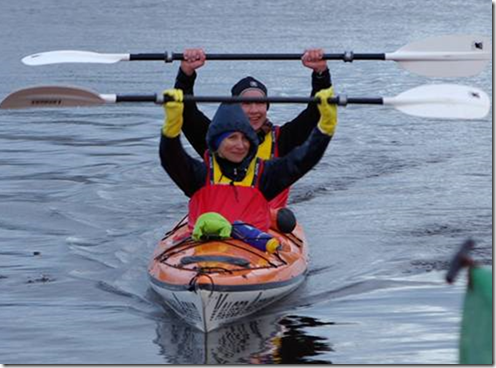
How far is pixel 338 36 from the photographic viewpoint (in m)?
26.2

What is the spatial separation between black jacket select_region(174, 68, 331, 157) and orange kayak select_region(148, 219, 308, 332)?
1306 millimetres

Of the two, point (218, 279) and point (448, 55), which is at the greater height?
point (448, 55)

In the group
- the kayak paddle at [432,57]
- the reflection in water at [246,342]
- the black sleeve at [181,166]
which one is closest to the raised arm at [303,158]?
the black sleeve at [181,166]

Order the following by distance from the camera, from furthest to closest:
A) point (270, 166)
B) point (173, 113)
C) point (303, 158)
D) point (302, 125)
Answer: point (302, 125)
point (270, 166)
point (303, 158)
point (173, 113)

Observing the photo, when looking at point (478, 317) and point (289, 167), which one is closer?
point (478, 317)

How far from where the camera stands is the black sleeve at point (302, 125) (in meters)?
10.2

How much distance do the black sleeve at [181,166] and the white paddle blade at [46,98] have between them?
862 millimetres

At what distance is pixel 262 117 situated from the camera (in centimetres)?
1006

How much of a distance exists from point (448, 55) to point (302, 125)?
5.35 ft

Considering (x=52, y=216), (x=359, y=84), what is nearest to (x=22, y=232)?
(x=52, y=216)

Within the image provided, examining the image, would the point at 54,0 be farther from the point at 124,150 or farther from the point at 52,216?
the point at 52,216

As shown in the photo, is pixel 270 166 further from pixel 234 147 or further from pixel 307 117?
pixel 307 117

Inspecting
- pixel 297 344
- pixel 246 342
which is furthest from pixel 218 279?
pixel 297 344

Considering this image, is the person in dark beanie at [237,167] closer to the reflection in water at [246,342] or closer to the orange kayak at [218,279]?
the orange kayak at [218,279]
